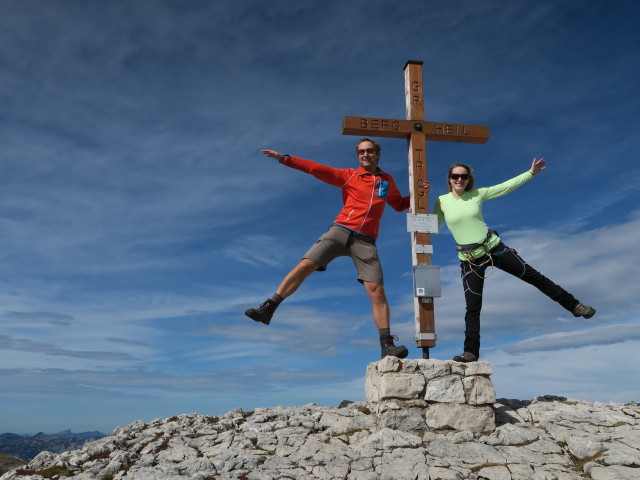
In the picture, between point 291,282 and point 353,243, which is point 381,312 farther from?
point 291,282

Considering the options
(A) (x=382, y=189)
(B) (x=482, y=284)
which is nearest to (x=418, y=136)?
(A) (x=382, y=189)

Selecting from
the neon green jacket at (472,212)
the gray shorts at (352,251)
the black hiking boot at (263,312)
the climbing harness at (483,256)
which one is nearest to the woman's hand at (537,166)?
the neon green jacket at (472,212)

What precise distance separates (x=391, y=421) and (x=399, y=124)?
19.9 ft

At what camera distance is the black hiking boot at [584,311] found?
9.76m

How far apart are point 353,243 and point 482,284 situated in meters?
2.58

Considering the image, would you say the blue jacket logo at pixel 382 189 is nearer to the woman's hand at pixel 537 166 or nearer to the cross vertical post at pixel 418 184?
the cross vertical post at pixel 418 184

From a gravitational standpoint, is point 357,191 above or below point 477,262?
above

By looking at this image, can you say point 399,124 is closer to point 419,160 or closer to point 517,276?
point 419,160

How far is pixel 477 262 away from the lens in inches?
386

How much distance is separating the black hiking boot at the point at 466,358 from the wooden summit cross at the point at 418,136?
62cm

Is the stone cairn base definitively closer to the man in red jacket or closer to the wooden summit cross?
the man in red jacket

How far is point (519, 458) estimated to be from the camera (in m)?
8.05

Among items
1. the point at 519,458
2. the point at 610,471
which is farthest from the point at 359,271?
the point at 610,471

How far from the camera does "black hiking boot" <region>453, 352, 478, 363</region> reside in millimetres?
9523
